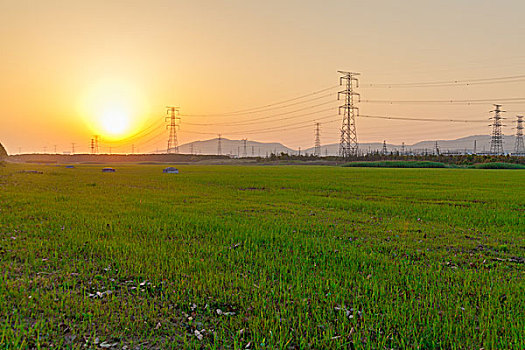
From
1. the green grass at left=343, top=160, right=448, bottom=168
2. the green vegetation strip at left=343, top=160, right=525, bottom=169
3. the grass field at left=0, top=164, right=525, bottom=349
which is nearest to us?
the grass field at left=0, top=164, right=525, bottom=349

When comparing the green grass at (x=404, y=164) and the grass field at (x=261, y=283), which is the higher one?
the green grass at (x=404, y=164)

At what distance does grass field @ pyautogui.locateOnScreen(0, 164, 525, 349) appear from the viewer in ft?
12.8

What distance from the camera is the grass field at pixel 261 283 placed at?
3.90 meters

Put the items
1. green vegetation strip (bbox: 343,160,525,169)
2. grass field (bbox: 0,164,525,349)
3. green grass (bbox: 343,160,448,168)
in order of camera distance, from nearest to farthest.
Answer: grass field (bbox: 0,164,525,349)
green vegetation strip (bbox: 343,160,525,169)
green grass (bbox: 343,160,448,168)

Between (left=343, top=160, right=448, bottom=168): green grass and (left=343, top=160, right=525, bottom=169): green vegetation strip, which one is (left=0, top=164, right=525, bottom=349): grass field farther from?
(left=343, top=160, right=525, bottom=169): green vegetation strip

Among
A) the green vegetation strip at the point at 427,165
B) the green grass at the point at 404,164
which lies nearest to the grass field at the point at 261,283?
the green grass at the point at 404,164

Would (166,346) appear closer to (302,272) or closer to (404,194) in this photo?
(302,272)

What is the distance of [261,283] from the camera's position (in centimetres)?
534

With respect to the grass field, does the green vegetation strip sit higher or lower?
higher

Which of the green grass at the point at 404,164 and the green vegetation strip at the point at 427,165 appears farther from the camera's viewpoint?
the green grass at the point at 404,164

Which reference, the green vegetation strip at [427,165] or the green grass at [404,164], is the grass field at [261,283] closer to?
the green grass at [404,164]

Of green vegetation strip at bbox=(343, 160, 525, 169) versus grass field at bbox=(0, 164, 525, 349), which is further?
green vegetation strip at bbox=(343, 160, 525, 169)

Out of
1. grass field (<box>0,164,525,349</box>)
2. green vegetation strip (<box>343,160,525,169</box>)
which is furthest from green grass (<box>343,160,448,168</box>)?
grass field (<box>0,164,525,349</box>)

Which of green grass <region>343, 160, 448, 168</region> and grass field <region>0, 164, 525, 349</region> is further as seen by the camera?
green grass <region>343, 160, 448, 168</region>
